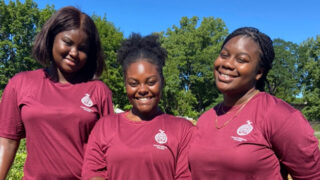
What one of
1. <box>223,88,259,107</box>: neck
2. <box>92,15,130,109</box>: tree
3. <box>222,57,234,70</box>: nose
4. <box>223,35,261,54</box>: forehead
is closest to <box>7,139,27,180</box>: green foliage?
<box>223,88,259,107</box>: neck

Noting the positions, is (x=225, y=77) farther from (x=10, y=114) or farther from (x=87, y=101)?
(x=10, y=114)

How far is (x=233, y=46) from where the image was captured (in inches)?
102

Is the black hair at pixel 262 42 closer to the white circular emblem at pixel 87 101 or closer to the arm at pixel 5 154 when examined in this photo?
the white circular emblem at pixel 87 101

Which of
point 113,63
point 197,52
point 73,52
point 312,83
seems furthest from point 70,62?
point 197,52

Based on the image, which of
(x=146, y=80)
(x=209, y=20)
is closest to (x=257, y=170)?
(x=146, y=80)

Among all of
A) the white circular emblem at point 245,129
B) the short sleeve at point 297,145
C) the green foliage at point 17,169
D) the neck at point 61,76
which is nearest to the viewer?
the short sleeve at point 297,145

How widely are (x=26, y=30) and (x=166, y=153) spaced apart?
36545 mm

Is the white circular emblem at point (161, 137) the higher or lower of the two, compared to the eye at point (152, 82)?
lower

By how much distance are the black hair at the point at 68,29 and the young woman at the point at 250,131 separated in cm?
111

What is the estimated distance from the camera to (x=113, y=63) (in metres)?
29.0

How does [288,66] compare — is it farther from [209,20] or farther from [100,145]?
[100,145]

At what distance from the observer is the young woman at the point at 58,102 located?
106 inches

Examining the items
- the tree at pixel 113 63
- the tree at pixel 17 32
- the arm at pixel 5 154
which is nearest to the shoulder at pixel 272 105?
the arm at pixel 5 154

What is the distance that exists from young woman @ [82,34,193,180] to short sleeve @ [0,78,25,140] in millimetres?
697
